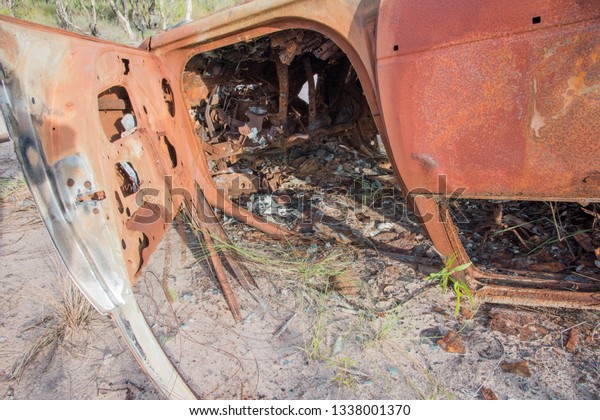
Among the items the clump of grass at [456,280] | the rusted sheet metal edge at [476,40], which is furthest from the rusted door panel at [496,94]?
the clump of grass at [456,280]

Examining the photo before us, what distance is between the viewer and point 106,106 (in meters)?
2.03

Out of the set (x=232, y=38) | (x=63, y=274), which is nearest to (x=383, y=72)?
(x=232, y=38)

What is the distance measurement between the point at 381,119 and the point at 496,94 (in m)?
0.54

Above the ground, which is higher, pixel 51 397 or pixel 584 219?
pixel 584 219

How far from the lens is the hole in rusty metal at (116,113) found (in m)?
2.06

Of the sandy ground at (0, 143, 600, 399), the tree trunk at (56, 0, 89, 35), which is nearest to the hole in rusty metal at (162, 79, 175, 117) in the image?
the sandy ground at (0, 143, 600, 399)

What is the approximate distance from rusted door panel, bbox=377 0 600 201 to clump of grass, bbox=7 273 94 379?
6.97 feet

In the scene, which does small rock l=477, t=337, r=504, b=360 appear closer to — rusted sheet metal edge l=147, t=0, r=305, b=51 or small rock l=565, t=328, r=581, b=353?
small rock l=565, t=328, r=581, b=353

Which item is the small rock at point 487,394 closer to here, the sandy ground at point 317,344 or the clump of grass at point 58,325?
the sandy ground at point 317,344

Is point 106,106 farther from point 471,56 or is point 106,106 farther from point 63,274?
point 471,56

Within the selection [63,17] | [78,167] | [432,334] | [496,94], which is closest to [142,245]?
[78,167]

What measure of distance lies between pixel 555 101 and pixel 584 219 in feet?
5.12

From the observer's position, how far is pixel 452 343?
6.88 ft

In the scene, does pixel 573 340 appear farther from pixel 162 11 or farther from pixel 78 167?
pixel 162 11
